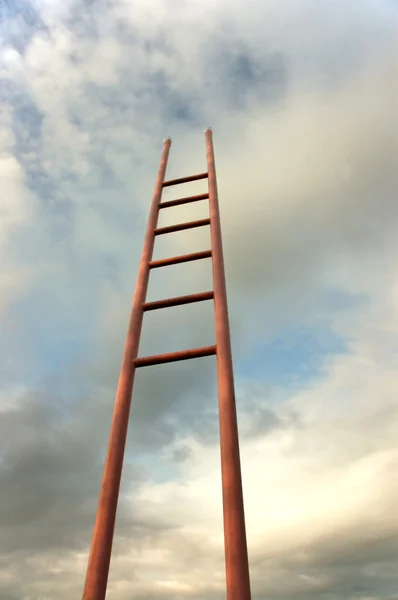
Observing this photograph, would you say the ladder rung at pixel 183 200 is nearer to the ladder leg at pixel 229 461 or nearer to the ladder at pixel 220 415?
the ladder at pixel 220 415

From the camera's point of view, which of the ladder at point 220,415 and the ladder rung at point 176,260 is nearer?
the ladder at point 220,415

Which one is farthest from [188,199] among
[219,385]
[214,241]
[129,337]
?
[219,385]

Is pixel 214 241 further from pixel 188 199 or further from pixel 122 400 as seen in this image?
pixel 122 400

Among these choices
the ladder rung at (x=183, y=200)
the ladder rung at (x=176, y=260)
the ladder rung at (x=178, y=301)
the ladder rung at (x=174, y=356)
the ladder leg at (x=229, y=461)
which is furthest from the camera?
the ladder rung at (x=183, y=200)

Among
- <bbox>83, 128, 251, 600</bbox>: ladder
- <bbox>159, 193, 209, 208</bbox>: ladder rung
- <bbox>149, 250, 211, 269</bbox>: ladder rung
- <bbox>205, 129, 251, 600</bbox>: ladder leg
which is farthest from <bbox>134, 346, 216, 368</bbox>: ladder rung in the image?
<bbox>159, 193, 209, 208</bbox>: ladder rung

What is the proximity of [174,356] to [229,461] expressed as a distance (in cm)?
122

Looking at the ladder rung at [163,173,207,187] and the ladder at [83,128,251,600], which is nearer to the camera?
the ladder at [83,128,251,600]

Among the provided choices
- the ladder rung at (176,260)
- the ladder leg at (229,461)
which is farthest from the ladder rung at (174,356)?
the ladder rung at (176,260)

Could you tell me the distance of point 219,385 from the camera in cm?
407

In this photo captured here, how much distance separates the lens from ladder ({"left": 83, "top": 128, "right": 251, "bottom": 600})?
324 cm

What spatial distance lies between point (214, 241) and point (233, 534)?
10.5 ft

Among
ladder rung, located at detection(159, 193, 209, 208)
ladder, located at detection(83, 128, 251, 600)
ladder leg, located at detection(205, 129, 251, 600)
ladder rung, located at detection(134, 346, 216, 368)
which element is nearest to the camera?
ladder leg, located at detection(205, 129, 251, 600)

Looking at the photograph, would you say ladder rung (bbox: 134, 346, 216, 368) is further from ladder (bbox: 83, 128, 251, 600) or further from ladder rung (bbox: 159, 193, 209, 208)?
ladder rung (bbox: 159, 193, 209, 208)

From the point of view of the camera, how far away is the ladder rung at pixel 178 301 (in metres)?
4.99
